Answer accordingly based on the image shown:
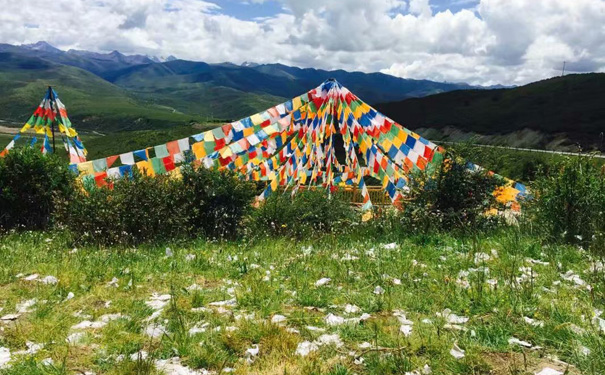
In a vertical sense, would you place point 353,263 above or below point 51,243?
above

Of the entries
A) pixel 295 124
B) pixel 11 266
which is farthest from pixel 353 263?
pixel 295 124

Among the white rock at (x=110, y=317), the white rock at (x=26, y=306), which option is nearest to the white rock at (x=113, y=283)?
the white rock at (x=26, y=306)

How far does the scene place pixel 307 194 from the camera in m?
16.7

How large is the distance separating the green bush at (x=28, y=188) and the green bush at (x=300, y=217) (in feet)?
19.9

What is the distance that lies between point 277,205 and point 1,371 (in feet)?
30.3

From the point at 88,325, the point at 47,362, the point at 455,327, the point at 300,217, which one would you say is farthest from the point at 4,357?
the point at 300,217

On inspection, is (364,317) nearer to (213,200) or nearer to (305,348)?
(305,348)

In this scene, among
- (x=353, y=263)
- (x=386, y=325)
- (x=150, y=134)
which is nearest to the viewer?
(x=386, y=325)

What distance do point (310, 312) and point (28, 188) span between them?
39.2 feet

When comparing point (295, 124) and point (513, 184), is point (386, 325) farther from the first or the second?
point (295, 124)

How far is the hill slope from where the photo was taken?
94250mm

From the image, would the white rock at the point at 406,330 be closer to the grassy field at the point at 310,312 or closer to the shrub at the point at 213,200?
Result: the grassy field at the point at 310,312

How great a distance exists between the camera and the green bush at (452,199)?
1167 centimetres

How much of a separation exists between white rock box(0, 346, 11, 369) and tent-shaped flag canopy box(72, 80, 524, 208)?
26.0 ft
